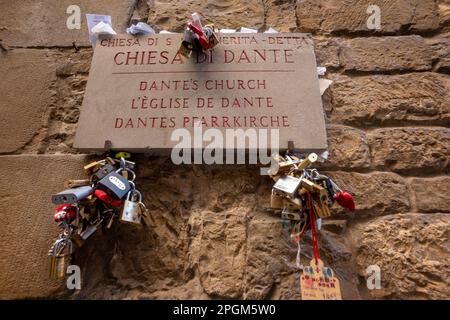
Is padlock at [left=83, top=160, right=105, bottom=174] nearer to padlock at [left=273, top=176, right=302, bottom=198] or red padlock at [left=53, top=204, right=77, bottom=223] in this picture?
red padlock at [left=53, top=204, right=77, bottom=223]

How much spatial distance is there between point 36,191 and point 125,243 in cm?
45

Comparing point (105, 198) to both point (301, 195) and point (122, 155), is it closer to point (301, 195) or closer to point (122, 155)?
point (122, 155)

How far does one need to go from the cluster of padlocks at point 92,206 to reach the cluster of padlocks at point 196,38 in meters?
0.56

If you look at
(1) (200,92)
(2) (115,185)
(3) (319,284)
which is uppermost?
(1) (200,92)

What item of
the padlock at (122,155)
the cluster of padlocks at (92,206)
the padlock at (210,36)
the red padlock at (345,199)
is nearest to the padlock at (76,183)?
the cluster of padlocks at (92,206)

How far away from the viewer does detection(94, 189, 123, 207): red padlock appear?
1.08m

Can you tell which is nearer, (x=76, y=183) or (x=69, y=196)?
(x=69, y=196)

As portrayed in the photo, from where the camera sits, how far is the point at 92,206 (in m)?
1.15

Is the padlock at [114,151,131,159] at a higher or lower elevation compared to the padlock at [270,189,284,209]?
higher

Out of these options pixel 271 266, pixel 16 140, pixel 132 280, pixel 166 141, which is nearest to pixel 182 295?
pixel 132 280

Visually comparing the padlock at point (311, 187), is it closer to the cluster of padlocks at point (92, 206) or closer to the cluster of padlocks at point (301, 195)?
the cluster of padlocks at point (301, 195)

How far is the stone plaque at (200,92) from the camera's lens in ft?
4.09

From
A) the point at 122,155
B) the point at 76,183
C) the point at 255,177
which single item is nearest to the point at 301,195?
the point at 255,177

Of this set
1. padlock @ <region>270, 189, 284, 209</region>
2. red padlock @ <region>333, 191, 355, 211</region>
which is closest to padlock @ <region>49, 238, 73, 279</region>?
padlock @ <region>270, 189, 284, 209</region>
